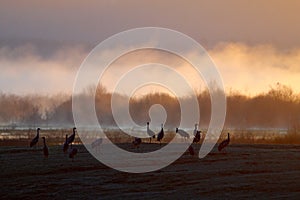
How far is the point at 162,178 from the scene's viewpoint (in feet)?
103

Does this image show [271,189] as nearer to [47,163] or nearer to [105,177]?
[105,177]

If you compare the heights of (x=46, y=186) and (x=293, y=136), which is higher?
(x=293, y=136)

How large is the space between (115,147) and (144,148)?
286 cm

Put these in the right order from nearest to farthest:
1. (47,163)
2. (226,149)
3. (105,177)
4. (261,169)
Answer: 1. (105,177)
2. (261,169)
3. (47,163)
4. (226,149)

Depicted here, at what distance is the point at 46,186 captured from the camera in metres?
30.0

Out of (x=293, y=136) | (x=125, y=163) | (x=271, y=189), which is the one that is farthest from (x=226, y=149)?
(x=293, y=136)

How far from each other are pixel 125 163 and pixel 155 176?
5.55 metres

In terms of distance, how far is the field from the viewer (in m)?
27.7

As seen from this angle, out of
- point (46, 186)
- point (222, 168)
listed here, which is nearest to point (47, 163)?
point (46, 186)

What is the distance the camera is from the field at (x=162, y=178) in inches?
1089

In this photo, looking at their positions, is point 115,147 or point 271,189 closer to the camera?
point 271,189

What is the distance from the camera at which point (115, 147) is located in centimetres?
4822

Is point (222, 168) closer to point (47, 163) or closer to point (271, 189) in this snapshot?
point (271, 189)

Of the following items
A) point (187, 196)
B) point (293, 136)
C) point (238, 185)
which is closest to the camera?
point (187, 196)
